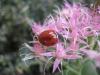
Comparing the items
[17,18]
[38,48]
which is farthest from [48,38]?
[17,18]

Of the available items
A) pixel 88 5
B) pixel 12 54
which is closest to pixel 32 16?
pixel 12 54

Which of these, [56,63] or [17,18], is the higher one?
[17,18]

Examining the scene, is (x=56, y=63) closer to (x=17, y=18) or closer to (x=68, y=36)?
(x=68, y=36)

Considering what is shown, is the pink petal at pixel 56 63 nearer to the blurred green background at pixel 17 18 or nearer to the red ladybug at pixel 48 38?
the red ladybug at pixel 48 38

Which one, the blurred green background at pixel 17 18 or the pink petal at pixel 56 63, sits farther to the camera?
the blurred green background at pixel 17 18

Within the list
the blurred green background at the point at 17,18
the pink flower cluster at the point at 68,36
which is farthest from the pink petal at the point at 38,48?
the blurred green background at the point at 17,18

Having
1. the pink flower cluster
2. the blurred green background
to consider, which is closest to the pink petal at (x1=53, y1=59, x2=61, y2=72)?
the pink flower cluster

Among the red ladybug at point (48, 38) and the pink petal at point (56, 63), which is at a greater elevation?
the red ladybug at point (48, 38)

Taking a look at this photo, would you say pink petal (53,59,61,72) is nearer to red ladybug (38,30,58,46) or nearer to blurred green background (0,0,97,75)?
red ladybug (38,30,58,46)

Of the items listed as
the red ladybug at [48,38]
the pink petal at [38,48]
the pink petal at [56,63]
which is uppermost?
the red ladybug at [48,38]
